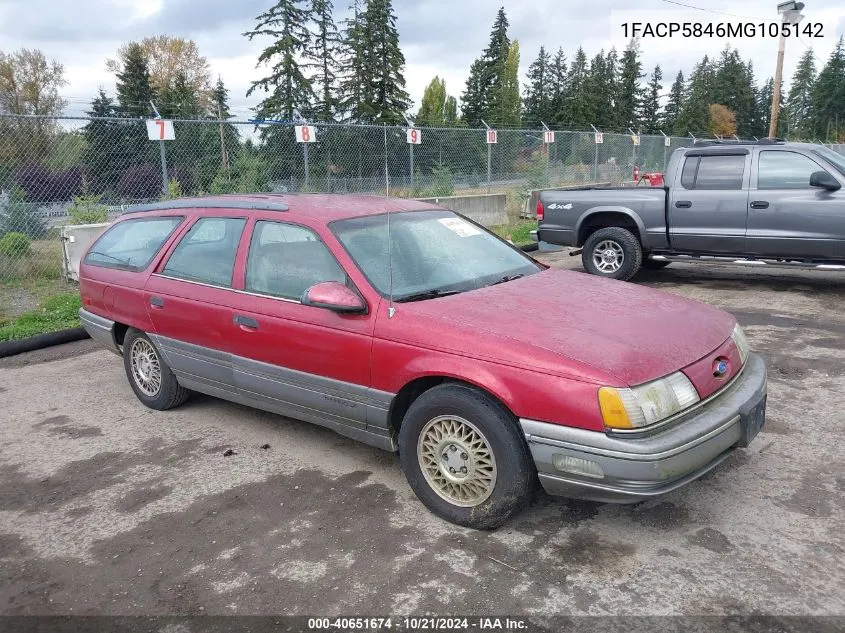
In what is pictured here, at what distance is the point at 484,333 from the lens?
321 cm

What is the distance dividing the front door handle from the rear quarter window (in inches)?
46.0

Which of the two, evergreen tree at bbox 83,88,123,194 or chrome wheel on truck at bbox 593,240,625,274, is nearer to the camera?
chrome wheel on truck at bbox 593,240,625,274

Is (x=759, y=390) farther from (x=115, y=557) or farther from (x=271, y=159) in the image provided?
(x=271, y=159)

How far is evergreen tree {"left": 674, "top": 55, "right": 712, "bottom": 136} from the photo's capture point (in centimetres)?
7231

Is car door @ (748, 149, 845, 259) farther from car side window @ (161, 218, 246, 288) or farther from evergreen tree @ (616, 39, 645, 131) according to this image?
evergreen tree @ (616, 39, 645, 131)

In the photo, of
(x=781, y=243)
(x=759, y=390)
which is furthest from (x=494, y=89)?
(x=759, y=390)

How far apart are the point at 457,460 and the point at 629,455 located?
2.73 feet

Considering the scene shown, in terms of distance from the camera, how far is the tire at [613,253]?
905cm

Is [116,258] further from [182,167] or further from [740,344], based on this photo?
[182,167]

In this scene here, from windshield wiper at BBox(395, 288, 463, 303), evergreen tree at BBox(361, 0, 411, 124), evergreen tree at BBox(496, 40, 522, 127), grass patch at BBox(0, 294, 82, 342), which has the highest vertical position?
evergreen tree at BBox(496, 40, 522, 127)

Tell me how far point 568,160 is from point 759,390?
1885 cm

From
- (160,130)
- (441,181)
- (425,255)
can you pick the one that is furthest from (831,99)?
(425,255)

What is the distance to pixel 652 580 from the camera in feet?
9.42

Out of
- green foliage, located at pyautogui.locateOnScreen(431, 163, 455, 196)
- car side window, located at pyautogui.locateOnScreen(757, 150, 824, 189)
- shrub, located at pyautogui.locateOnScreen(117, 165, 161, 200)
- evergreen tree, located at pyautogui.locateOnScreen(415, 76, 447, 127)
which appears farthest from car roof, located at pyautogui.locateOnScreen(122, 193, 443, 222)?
evergreen tree, located at pyautogui.locateOnScreen(415, 76, 447, 127)
